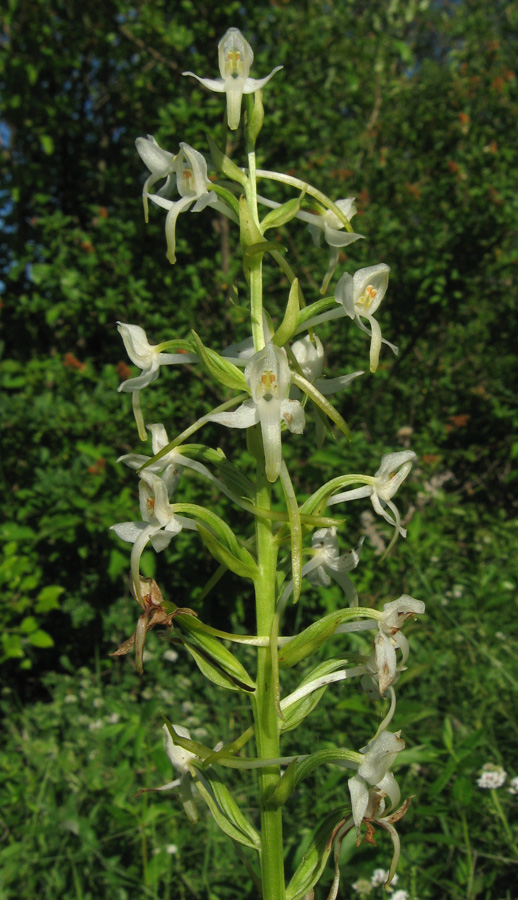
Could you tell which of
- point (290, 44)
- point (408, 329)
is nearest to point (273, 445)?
point (408, 329)

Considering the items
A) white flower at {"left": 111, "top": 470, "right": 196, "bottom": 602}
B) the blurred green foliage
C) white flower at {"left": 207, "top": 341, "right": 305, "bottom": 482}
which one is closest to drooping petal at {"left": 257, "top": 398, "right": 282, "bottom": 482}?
white flower at {"left": 207, "top": 341, "right": 305, "bottom": 482}

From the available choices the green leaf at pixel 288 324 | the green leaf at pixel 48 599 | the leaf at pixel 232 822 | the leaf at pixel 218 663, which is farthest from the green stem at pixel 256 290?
the green leaf at pixel 48 599

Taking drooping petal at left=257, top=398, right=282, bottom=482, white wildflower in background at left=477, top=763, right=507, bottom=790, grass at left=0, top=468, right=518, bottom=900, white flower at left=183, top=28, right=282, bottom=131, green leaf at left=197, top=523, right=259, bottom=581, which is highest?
white flower at left=183, top=28, right=282, bottom=131

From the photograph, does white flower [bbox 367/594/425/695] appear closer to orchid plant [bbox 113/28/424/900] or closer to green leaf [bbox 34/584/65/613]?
orchid plant [bbox 113/28/424/900]

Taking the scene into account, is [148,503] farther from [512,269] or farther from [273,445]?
[512,269]

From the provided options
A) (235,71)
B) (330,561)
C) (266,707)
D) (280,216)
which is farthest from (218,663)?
(235,71)

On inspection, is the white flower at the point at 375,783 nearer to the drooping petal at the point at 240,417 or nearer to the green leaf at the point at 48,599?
the drooping petal at the point at 240,417

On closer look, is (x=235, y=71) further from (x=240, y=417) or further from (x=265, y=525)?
(x=265, y=525)
